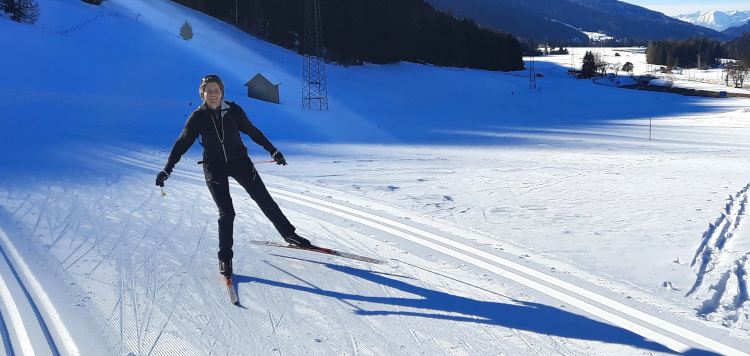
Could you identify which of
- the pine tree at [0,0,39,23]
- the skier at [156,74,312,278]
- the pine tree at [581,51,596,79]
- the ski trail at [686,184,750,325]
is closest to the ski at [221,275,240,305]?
the skier at [156,74,312,278]

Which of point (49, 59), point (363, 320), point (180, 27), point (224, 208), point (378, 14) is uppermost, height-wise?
point (378, 14)

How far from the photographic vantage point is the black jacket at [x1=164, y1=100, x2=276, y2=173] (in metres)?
4.54

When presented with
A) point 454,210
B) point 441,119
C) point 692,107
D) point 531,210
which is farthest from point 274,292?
point 692,107

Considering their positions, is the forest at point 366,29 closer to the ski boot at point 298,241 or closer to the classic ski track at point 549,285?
the classic ski track at point 549,285

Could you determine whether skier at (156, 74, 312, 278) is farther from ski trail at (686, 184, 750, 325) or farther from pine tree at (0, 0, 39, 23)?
pine tree at (0, 0, 39, 23)

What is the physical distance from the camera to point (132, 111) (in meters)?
21.7

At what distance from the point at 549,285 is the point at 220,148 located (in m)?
3.17

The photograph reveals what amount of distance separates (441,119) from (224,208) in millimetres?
25176

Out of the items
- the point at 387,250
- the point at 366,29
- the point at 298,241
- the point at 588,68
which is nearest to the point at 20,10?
the point at 366,29

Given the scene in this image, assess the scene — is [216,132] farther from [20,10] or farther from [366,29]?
[366,29]

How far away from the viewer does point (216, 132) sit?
458cm

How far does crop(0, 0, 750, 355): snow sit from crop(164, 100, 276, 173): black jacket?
1155 mm

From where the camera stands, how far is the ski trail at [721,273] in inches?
161

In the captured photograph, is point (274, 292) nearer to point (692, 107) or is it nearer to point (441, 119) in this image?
point (441, 119)
